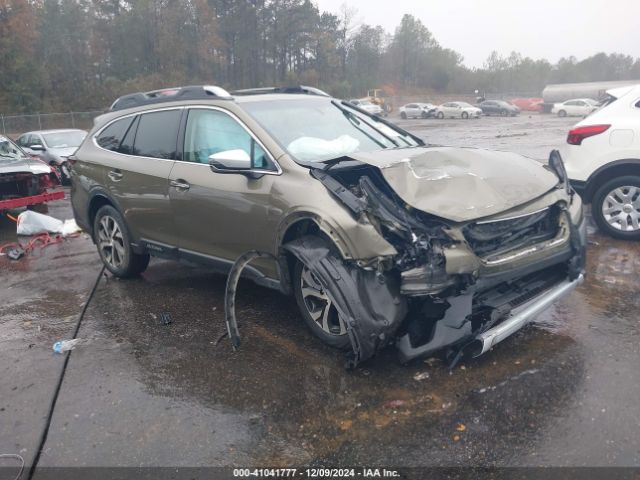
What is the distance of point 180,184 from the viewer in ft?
15.8

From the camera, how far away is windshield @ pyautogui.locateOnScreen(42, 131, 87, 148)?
14836 millimetres

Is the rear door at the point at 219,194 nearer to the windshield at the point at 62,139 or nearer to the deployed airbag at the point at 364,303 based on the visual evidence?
the deployed airbag at the point at 364,303

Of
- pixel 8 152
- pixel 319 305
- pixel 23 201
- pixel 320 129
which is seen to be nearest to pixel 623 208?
pixel 320 129

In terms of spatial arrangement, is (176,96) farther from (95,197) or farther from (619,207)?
(619,207)

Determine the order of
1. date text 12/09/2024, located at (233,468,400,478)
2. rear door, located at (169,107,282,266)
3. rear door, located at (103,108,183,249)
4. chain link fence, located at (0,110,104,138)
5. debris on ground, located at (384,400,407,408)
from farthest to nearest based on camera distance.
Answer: chain link fence, located at (0,110,104,138), rear door, located at (103,108,183,249), rear door, located at (169,107,282,266), debris on ground, located at (384,400,407,408), date text 12/09/2024, located at (233,468,400,478)

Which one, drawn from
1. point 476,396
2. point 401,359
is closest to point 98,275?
point 401,359

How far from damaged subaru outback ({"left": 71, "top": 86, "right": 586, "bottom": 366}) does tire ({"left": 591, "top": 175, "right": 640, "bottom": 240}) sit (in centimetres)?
217

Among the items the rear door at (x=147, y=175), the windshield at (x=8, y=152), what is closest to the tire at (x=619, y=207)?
the rear door at (x=147, y=175)

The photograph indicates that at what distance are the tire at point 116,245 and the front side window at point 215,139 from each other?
131 cm

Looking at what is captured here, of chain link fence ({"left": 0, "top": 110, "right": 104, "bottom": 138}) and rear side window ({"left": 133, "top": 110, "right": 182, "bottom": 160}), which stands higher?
rear side window ({"left": 133, "top": 110, "right": 182, "bottom": 160})

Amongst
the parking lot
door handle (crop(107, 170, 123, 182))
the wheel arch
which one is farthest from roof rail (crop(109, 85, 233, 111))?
the wheel arch

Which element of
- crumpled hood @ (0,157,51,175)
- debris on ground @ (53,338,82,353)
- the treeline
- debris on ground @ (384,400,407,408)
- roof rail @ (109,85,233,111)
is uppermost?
the treeline

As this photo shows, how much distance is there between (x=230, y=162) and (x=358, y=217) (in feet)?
3.96

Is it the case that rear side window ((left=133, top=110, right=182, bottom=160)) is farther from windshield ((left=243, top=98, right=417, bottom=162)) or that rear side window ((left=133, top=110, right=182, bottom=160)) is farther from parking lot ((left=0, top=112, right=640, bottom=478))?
parking lot ((left=0, top=112, right=640, bottom=478))
